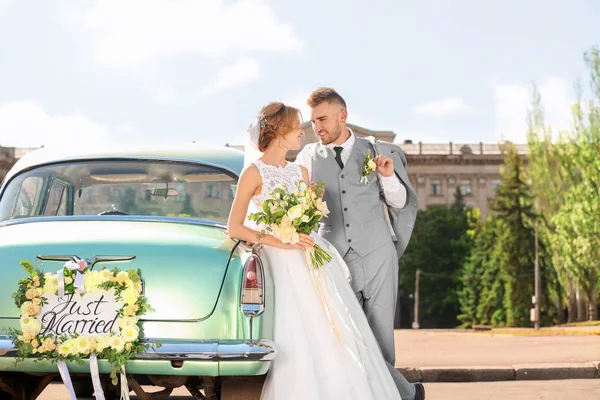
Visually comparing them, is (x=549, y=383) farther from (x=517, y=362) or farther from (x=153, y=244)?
(x=153, y=244)

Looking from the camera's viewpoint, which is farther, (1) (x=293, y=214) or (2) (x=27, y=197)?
(2) (x=27, y=197)

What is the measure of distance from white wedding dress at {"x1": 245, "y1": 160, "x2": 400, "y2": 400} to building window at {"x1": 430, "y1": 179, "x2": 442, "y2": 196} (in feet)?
326

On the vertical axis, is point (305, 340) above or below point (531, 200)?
below

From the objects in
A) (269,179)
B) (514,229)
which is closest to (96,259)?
(269,179)

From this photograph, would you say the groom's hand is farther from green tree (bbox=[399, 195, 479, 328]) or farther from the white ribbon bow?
green tree (bbox=[399, 195, 479, 328])

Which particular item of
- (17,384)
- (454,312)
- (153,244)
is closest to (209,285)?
(153,244)

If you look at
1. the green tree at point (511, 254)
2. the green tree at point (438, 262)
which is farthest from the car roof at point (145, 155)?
the green tree at point (438, 262)

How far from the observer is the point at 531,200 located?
60.3m

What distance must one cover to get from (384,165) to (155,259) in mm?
1781

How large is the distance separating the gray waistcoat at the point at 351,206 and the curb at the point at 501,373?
5223 millimetres

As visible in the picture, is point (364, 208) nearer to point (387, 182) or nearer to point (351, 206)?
point (351, 206)

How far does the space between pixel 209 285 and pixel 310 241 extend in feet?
2.45

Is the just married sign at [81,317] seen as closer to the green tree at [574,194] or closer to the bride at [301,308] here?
the bride at [301,308]

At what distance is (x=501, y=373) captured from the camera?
37.9 feet
